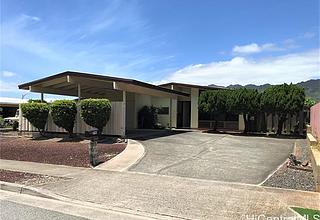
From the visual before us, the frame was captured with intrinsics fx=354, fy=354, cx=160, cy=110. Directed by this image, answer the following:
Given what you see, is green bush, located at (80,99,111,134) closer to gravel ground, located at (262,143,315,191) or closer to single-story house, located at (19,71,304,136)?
single-story house, located at (19,71,304,136)

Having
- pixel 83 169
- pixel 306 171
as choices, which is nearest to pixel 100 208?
pixel 83 169

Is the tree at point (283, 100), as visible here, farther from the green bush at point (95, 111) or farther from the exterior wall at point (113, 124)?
the green bush at point (95, 111)

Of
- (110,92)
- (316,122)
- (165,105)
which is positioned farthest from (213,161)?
(165,105)

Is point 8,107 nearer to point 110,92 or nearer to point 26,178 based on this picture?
point 110,92

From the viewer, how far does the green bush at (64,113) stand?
65.1 ft

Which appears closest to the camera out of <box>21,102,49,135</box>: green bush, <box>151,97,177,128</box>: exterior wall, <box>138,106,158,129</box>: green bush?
<box>21,102,49,135</box>: green bush

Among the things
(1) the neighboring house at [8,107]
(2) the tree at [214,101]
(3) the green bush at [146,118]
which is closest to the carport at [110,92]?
(3) the green bush at [146,118]

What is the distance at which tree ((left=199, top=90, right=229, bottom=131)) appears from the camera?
2600 cm

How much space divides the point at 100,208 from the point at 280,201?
12.7 ft

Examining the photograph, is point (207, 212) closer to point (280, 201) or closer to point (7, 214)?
point (280, 201)

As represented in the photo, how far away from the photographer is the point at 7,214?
7.02m

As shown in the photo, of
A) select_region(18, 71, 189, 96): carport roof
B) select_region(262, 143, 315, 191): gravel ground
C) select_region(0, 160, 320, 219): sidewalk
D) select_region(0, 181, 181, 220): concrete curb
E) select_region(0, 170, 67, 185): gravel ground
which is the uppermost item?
select_region(18, 71, 189, 96): carport roof

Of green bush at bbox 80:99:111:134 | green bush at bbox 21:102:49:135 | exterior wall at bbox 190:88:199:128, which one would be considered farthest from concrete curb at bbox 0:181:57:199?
exterior wall at bbox 190:88:199:128

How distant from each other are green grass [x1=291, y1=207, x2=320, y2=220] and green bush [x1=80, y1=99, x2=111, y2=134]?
42.6 ft
